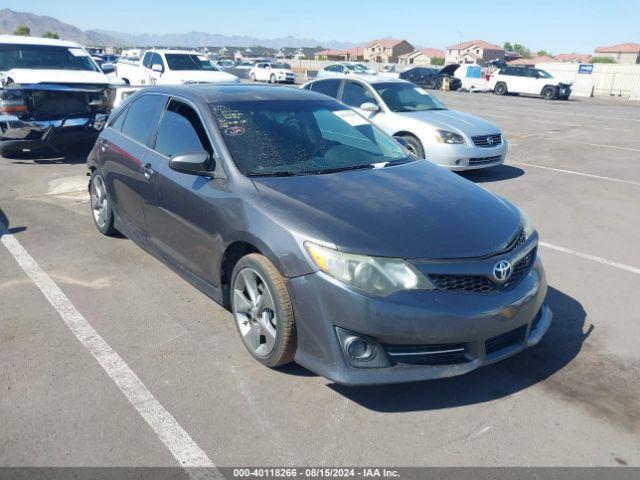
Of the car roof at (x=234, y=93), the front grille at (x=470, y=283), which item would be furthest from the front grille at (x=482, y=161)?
the front grille at (x=470, y=283)

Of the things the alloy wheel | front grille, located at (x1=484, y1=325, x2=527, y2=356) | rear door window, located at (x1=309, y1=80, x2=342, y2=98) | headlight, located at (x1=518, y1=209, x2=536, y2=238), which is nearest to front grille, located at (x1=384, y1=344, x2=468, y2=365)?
front grille, located at (x1=484, y1=325, x2=527, y2=356)

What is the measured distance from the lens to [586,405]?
316 centimetres

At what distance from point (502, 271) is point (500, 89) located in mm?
32866

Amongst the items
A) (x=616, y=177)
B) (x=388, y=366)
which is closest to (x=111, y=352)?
(x=388, y=366)

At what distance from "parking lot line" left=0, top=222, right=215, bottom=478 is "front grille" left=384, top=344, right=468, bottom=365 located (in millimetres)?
1066

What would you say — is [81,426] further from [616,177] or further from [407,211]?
[616,177]

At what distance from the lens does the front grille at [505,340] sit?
3064 mm

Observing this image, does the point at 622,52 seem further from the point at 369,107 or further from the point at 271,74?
the point at 369,107

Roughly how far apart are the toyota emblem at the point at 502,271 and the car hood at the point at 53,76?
28.0 ft

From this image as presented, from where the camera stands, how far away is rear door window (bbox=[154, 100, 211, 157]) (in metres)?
4.06

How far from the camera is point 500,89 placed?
33.0 m

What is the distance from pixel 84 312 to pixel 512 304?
308cm

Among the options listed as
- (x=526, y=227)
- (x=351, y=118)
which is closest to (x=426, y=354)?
(x=526, y=227)

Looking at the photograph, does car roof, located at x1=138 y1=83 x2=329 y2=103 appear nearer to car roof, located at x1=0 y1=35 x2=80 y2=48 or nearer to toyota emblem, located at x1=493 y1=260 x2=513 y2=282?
toyota emblem, located at x1=493 y1=260 x2=513 y2=282
